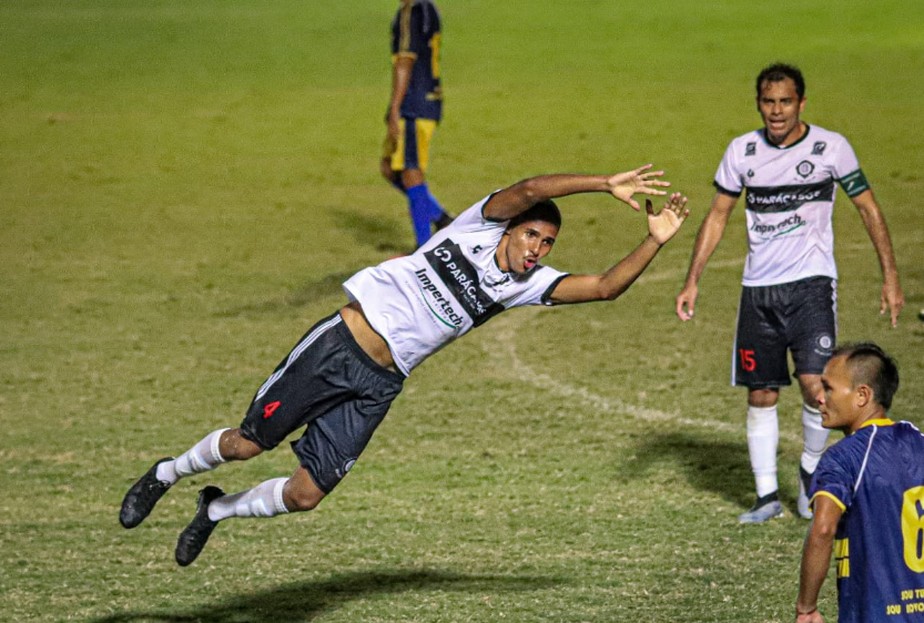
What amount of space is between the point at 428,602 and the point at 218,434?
1318 mm

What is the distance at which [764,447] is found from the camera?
8570mm

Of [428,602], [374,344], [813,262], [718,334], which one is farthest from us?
[718,334]

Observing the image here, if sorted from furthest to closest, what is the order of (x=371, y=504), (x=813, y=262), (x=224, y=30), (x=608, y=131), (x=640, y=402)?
(x=224, y=30) < (x=608, y=131) < (x=640, y=402) < (x=371, y=504) < (x=813, y=262)

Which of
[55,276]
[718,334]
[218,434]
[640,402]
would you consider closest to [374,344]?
[218,434]

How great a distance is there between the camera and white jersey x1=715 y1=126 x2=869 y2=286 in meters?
8.25

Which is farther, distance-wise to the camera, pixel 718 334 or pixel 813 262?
pixel 718 334

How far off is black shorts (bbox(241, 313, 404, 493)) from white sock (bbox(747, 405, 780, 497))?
245 centimetres

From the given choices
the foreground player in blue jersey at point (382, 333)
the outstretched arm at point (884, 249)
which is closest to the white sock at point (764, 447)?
the outstretched arm at point (884, 249)

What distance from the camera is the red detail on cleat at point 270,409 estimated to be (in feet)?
23.1

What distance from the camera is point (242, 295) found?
1404cm

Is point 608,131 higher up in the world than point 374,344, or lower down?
lower down

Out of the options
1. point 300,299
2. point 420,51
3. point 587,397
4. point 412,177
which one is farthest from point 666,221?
point 420,51

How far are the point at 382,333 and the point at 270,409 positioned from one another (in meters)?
0.64

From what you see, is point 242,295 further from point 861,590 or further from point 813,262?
point 861,590
